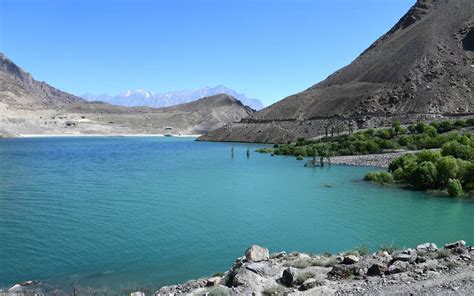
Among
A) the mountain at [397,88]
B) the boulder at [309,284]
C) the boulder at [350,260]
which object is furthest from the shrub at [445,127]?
Answer: the boulder at [309,284]

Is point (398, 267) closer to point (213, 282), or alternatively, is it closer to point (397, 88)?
point (213, 282)

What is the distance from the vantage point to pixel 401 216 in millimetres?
26203

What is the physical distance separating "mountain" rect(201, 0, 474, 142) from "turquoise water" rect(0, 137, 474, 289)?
64376 mm

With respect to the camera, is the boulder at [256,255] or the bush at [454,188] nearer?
the boulder at [256,255]

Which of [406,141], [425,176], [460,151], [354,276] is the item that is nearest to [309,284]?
[354,276]

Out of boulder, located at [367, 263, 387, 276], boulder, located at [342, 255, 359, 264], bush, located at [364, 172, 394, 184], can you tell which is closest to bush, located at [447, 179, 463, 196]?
bush, located at [364, 172, 394, 184]

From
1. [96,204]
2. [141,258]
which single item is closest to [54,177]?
[96,204]

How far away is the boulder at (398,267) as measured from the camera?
11.9 m

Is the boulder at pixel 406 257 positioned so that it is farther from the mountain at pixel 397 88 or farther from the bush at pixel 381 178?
the mountain at pixel 397 88

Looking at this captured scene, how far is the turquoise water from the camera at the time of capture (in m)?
17.3

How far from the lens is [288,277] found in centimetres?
1195

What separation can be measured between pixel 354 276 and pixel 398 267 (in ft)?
3.94

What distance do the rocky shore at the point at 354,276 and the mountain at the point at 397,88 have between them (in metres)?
84.9

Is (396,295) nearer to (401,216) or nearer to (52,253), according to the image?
(52,253)
